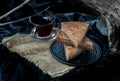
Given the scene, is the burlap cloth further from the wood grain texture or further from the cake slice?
the wood grain texture

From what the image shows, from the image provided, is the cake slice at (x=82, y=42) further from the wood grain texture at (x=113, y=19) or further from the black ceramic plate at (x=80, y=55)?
the wood grain texture at (x=113, y=19)

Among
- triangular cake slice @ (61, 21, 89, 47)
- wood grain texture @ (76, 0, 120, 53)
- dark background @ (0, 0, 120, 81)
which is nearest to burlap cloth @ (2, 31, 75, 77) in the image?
dark background @ (0, 0, 120, 81)

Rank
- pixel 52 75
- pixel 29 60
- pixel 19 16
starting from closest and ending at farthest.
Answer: pixel 52 75 → pixel 29 60 → pixel 19 16

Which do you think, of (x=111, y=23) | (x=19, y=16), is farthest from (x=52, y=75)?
(x=19, y=16)

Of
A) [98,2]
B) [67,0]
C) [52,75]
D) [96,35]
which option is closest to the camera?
[52,75]

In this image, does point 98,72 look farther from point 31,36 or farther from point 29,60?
point 31,36

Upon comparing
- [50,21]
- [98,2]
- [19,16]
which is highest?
[98,2]

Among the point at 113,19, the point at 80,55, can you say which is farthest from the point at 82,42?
the point at 113,19

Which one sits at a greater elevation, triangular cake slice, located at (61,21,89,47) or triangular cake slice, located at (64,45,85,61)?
triangular cake slice, located at (61,21,89,47)
